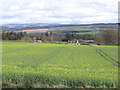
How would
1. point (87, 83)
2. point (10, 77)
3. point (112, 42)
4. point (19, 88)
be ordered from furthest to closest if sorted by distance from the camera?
point (112, 42) < point (10, 77) < point (87, 83) < point (19, 88)

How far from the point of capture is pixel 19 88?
820cm

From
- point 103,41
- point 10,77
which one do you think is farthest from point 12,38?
point 10,77

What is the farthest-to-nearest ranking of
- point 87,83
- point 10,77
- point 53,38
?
point 53,38 < point 10,77 < point 87,83

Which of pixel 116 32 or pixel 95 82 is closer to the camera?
pixel 95 82

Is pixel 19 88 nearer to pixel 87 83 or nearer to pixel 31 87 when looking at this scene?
pixel 31 87

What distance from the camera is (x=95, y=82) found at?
10.1 m

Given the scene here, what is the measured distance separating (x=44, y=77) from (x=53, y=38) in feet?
337

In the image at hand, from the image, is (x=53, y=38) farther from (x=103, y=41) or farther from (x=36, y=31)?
(x=103, y=41)

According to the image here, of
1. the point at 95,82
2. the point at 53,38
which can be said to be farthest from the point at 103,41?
the point at 95,82

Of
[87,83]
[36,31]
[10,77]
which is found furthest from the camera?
[36,31]

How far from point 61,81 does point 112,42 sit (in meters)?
79.1

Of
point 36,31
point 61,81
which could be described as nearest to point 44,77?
point 61,81

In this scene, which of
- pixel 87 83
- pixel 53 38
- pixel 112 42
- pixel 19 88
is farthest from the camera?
pixel 53 38

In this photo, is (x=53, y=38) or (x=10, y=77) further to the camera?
(x=53, y=38)
